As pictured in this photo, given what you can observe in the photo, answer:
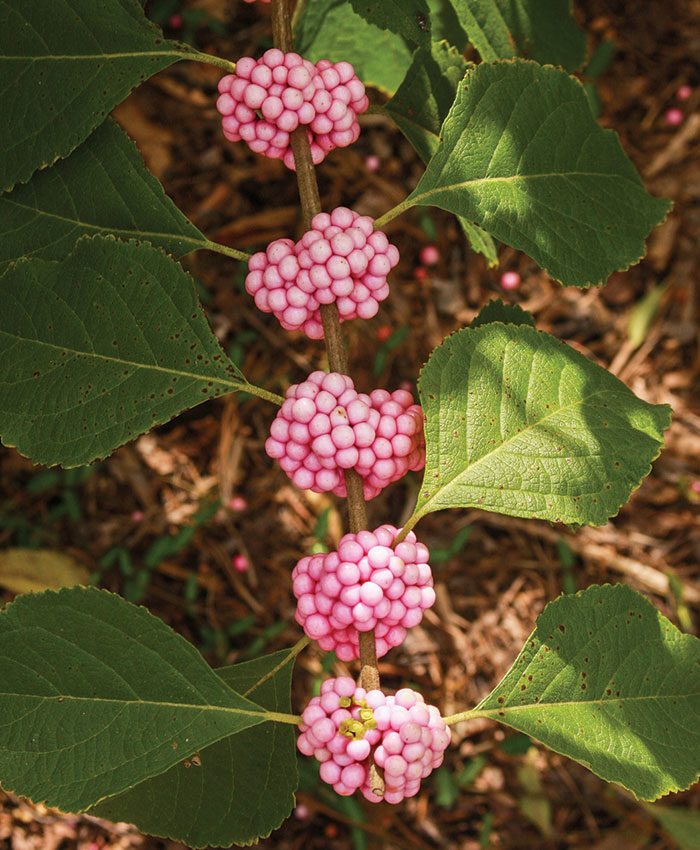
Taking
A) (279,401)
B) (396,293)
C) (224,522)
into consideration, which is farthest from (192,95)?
(279,401)

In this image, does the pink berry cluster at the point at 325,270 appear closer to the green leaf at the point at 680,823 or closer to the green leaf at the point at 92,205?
the green leaf at the point at 92,205

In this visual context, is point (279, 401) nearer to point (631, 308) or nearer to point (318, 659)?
point (318, 659)

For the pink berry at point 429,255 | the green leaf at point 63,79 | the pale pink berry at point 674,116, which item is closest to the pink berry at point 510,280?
the pink berry at point 429,255

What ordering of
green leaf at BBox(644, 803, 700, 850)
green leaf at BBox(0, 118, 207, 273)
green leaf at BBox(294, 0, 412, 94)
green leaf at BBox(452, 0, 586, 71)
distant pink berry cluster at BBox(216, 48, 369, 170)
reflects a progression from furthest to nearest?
1. green leaf at BBox(644, 803, 700, 850)
2. green leaf at BBox(294, 0, 412, 94)
3. green leaf at BBox(452, 0, 586, 71)
4. green leaf at BBox(0, 118, 207, 273)
5. distant pink berry cluster at BBox(216, 48, 369, 170)

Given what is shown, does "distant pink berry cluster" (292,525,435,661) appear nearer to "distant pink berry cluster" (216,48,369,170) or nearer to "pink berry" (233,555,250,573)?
"distant pink berry cluster" (216,48,369,170)

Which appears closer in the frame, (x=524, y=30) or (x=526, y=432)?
(x=526, y=432)

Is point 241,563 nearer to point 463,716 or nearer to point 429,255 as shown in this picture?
point 429,255

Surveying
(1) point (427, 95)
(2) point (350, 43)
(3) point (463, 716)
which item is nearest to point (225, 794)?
(3) point (463, 716)

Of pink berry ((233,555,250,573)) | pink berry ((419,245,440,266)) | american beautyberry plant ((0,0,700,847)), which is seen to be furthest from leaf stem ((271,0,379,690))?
pink berry ((419,245,440,266))
